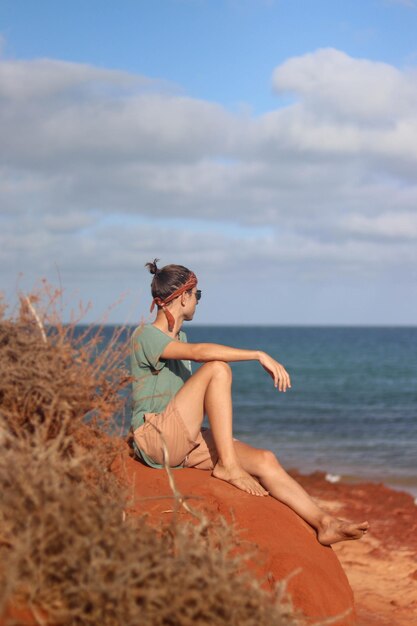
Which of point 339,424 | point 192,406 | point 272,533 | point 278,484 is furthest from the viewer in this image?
point 339,424

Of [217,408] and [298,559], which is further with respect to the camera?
[217,408]

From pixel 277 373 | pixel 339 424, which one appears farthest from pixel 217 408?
pixel 339 424

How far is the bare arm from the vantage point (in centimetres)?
493

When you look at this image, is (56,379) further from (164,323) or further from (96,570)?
(164,323)

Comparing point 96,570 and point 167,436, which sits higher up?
point 167,436

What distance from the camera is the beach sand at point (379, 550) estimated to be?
21.5 ft

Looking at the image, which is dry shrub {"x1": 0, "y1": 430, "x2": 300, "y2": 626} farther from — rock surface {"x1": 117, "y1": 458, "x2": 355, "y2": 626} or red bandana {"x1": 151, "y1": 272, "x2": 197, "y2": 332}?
red bandana {"x1": 151, "y1": 272, "x2": 197, "y2": 332}

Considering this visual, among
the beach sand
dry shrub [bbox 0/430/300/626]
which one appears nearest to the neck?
dry shrub [bbox 0/430/300/626]

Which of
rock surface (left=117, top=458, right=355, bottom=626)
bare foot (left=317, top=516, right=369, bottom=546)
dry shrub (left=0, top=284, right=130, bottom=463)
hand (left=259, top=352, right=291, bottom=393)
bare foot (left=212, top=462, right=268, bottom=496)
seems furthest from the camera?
bare foot (left=212, top=462, right=268, bottom=496)

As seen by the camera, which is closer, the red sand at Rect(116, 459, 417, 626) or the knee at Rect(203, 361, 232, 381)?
the red sand at Rect(116, 459, 417, 626)

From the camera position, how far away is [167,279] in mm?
5621

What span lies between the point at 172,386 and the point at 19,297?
1549mm

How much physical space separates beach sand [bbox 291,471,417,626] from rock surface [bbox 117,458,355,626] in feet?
4.29

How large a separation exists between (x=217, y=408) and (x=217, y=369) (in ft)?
0.85
